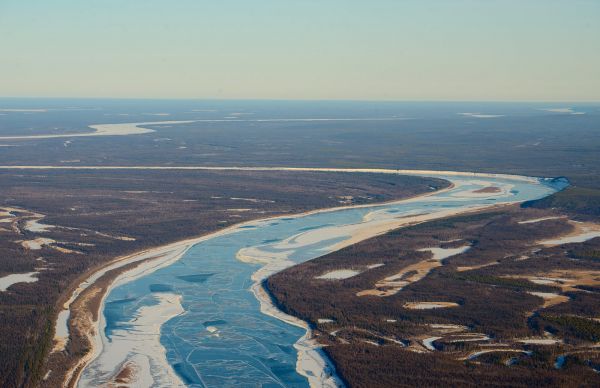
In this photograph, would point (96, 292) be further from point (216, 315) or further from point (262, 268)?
point (262, 268)

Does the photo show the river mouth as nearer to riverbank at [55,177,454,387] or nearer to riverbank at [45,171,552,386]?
riverbank at [45,171,552,386]

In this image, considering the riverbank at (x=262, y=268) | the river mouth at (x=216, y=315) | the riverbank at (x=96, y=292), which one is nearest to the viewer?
the river mouth at (x=216, y=315)

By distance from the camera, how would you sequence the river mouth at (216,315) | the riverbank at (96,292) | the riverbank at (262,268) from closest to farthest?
the river mouth at (216,315), the riverbank at (262,268), the riverbank at (96,292)

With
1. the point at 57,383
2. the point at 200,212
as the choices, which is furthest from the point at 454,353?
the point at 200,212

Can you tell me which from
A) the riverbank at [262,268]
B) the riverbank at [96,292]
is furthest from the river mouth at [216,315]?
the riverbank at [96,292]

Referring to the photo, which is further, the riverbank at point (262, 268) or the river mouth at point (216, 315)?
the riverbank at point (262, 268)

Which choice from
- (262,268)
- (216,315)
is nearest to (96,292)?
(216,315)

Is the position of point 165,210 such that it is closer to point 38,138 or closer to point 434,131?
point 38,138

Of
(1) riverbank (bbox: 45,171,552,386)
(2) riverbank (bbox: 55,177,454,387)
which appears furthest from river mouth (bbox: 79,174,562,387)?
(2) riverbank (bbox: 55,177,454,387)

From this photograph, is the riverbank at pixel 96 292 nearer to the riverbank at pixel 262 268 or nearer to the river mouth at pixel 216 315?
the riverbank at pixel 262 268
